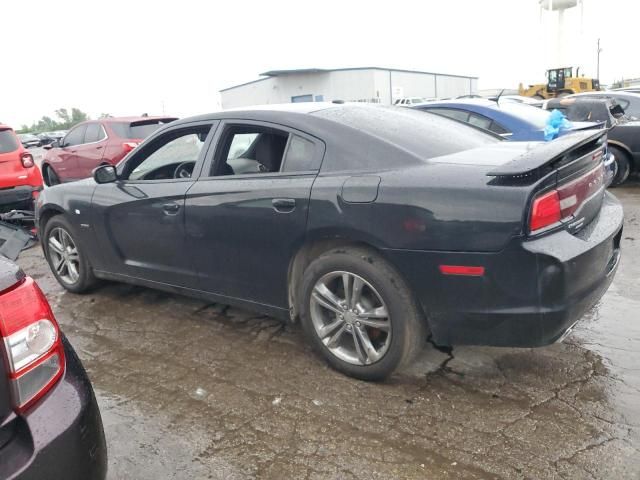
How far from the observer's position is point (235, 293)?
11.5ft

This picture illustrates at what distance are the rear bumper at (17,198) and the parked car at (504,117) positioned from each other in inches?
223

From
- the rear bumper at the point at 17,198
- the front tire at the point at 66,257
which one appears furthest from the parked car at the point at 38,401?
the rear bumper at the point at 17,198

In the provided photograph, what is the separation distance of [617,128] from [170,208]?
7.33 metres

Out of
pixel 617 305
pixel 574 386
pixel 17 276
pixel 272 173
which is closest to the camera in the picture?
pixel 17 276

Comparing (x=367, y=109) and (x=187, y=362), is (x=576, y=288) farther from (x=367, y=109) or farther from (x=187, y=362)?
(x=187, y=362)

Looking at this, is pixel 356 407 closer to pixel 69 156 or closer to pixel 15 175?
pixel 15 175

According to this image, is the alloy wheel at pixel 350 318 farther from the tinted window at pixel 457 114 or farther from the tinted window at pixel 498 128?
the tinted window at pixel 457 114

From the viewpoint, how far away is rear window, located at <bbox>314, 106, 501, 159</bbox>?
301 cm

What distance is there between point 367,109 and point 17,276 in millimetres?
2496

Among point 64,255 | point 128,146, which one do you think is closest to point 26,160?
point 128,146

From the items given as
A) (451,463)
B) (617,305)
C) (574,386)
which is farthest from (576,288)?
(617,305)

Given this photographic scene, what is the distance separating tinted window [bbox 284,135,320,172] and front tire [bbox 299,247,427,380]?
55 cm

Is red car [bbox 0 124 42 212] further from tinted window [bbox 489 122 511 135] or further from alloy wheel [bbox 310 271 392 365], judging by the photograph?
tinted window [bbox 489 122 511 135]

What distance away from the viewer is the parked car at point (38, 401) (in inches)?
60.4
